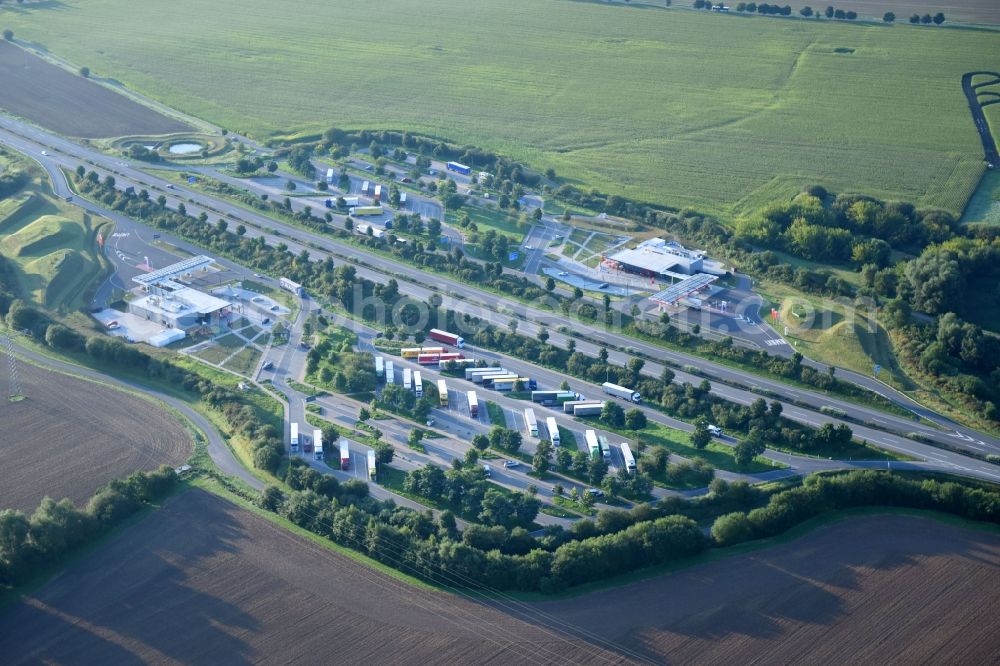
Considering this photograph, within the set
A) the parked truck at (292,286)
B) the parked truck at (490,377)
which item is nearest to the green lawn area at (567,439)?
the parked truck at (490,377)

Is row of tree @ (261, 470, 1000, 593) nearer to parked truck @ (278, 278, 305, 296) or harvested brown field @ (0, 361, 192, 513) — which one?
harvested brown field @ (0, 361, 192, 513)

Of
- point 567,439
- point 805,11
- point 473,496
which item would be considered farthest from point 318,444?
point 805,11

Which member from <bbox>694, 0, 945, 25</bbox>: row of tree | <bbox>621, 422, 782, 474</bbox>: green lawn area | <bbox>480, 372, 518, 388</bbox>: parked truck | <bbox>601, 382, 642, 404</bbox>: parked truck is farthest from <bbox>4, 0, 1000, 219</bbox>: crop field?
<bbox>621, 422, 782, 474</bbox>: green lawn area

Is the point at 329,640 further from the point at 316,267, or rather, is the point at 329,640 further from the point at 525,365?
the point at 316,267

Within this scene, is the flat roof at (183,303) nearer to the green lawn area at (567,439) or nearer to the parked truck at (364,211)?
the parked truck at (364,211)

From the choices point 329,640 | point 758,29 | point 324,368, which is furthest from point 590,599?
point 758,29

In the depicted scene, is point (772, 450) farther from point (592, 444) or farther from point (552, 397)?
point (552, 397)
